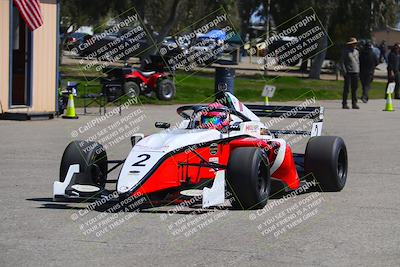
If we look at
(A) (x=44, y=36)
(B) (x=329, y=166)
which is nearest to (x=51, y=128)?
(A) (x=44, y=36)

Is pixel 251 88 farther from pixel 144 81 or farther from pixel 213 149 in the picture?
pixel 213 149

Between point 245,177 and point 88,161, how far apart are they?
1.92 metres

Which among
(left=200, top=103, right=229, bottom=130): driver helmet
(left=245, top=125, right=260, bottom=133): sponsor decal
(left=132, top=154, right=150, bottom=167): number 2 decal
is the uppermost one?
(left=200, top=103, right=229, bottom=130): driver helmet

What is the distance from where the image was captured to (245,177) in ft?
31.8

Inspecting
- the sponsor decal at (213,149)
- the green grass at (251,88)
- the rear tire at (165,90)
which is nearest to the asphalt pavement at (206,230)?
the sponsor decal at (213,149)

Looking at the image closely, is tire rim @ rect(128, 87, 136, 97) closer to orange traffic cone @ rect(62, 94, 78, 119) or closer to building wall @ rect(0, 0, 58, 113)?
building wall @ rect(0, 0, 58, 113)

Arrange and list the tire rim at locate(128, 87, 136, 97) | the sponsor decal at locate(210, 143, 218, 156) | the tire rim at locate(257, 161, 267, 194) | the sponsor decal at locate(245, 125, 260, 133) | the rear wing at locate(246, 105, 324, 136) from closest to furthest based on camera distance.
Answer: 1. the tire rim at locate(257, 161, 267, 194)
2. the sponsor decal at locate(210, 143, 218, 156)
3. the sponsor decal at locate(245, 125, 260, 133)
4. the rear wing at locate(246, 105, 324, 136)
5. the tire rim at locate(128, 87, 136, 97)

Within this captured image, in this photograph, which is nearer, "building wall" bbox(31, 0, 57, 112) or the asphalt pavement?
the asphalt pavement

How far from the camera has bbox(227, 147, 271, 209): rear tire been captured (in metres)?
9.71

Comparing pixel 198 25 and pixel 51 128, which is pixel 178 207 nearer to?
pixel 51 128

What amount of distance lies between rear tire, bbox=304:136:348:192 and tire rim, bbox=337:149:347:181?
18 centimetres

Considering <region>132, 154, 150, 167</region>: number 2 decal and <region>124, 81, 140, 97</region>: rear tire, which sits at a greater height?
<region>132, 154, 150, 167</region>: number 2 decal

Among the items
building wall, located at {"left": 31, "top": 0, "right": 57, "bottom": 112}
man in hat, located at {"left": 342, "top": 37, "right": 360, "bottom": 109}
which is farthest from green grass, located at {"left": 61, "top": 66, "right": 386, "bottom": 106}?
man in hat, located at {"left": 342, "top": 37, "right": 360, "bottom": 109}

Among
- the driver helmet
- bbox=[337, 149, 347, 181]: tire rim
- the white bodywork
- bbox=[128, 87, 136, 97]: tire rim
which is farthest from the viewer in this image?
bbox=[128, 87, 136, 97]: tire rim
